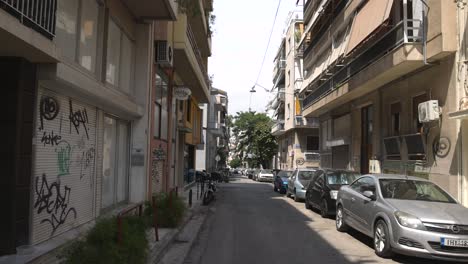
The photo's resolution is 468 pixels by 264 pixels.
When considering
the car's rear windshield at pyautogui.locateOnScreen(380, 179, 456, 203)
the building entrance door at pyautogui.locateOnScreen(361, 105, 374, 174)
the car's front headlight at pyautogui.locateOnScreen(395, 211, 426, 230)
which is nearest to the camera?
the car's front headlight at pyautogui.locateOnScreen(395, 211, 426, 230)

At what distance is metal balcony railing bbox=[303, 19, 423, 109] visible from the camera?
14.8 m

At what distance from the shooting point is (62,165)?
8.38m

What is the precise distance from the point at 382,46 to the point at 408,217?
10.0 metres

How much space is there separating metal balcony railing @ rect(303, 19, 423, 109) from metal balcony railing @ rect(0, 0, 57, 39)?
11.3 meters

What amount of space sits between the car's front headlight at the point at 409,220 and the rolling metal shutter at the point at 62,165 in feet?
20.1

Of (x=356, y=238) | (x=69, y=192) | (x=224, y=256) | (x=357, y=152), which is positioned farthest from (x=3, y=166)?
(x=357, y=152)

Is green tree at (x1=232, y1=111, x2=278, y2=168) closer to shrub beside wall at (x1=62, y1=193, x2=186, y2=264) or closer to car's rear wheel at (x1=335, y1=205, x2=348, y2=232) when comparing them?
car's rear wheel at (x1=335, y1=205, x2=348, y2=232)

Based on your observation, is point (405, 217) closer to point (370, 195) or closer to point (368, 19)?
point (370, 195)

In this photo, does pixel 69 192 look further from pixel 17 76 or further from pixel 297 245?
pixel 297 245

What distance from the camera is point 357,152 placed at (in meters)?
23.2

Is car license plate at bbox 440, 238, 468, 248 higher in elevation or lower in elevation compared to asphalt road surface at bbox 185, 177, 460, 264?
higher

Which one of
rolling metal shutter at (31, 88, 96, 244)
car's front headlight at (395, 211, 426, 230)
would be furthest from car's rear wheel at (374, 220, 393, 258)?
rolling metal shutter at (31, 88, 96, 244)

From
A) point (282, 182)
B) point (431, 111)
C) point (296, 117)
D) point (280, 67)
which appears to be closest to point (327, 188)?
point (431, 111)

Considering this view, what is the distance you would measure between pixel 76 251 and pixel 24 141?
82.8 inches
